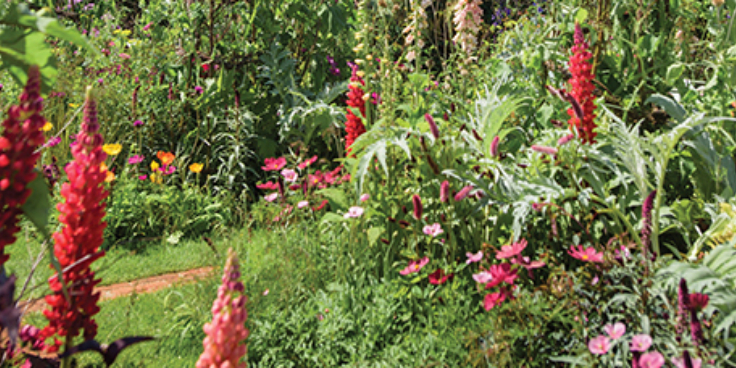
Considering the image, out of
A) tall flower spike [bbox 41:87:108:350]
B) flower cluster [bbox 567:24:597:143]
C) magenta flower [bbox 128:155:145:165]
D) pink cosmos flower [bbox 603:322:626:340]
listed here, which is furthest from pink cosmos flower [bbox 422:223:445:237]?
magenta flower [bbox 128:155:145:165]

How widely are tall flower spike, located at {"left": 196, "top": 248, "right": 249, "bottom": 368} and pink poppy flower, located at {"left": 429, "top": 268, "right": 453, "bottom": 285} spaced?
4.26 ft

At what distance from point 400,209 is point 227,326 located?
1.66 meters

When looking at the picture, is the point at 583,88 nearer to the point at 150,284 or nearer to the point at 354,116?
the point at 354,116

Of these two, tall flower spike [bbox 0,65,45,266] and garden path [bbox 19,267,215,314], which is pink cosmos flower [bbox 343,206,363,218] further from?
tall flower spike [bbox 0,65,45,266]

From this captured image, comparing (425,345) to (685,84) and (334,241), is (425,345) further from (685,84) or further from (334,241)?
(685,84)

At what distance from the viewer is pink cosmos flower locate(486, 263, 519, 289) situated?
2037 mm

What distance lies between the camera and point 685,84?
2.97 meters

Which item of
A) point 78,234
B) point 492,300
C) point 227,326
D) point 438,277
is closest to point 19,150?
point 78,234

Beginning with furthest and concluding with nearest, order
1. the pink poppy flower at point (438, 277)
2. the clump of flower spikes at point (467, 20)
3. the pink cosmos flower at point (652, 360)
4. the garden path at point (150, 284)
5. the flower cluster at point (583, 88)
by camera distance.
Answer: the clump of flower spikes at point (467, 20)
the garden path at point (150, 284)
the flower cluster at point (583, 88)
the pink poppy flower at point (438, 277)
the pink cosmos flower at point (652, 360)

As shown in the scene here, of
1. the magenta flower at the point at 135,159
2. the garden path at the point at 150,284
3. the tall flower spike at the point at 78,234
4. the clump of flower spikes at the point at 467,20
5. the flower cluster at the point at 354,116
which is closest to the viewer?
the tall flower spike at the point at 78,234

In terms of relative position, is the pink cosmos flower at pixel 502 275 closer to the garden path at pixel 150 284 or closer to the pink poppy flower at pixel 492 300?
the pink poppy flower at pixel 492 300

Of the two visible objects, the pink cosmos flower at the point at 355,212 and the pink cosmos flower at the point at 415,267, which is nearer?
the pink cosmos flower at the point at 415,267

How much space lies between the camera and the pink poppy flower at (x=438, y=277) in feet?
7.30

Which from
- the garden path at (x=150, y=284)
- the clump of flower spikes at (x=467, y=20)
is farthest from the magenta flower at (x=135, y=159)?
the clump of flower spikes at (x=467, y=20)
